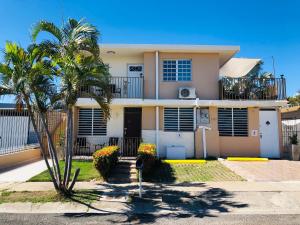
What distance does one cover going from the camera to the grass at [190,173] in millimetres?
9328

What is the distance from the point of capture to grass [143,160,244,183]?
367 inches

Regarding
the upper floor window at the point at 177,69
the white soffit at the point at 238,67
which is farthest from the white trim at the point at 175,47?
the white soffit at the point at 238,67

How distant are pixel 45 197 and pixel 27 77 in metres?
3.30

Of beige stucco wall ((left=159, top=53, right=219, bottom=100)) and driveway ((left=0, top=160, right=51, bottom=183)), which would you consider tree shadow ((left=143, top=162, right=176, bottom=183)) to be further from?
beige stucco wall ((left=159, top=53, right=219, bottom=100))

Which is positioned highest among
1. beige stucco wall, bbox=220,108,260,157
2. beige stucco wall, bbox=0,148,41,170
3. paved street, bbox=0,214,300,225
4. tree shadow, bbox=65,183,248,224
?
beige stucco wall, bbox=220,108,260,157

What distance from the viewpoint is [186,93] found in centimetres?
1434

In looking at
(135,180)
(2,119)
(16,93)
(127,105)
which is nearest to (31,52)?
(16,93)

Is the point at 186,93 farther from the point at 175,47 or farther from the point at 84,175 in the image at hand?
the point at 84,175

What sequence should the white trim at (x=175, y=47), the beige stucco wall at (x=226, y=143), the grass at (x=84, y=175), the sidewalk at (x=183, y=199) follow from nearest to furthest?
the sidewalk at (x=183, y=199)
the grass at (x=84, y=175)
the white trim at (x=175, y=47)
the beige stucco wall at (x=226, y=143)

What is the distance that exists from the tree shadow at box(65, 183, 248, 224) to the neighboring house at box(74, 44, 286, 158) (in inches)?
243

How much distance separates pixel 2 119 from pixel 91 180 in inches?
233

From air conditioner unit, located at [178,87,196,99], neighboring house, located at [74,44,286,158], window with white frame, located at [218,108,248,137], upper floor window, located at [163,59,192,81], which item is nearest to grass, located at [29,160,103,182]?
neighboring house, located at [74,44,286,158]

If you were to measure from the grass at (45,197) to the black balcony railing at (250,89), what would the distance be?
983 centimetres

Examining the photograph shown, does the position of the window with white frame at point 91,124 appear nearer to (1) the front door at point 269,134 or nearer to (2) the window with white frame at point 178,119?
(2) the window with white frame at point 178,119
